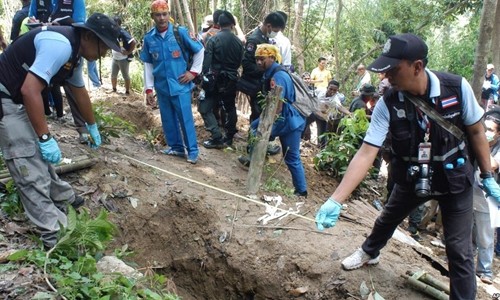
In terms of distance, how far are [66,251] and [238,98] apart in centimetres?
735

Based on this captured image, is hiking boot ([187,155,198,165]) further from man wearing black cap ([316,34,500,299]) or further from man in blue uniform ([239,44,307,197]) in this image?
man wearing black cap ([316,34,500,299])

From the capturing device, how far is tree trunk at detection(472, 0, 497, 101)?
20.3 feet

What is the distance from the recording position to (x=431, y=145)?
3049 millimetres

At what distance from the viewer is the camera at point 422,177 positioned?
10.0ft

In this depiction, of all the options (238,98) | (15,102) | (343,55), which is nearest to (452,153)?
(15,102)

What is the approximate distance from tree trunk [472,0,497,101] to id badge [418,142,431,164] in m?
4.16

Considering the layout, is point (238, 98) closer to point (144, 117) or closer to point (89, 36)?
point (144, 117)

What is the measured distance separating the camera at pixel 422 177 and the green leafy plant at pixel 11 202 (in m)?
3.28

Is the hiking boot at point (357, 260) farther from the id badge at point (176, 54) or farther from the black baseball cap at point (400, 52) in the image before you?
the id badge at point (176, 54)

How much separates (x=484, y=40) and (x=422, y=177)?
14.1ft

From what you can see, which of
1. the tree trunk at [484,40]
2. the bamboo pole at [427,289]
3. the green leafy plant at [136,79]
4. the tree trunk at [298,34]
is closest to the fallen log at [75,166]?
the bamboo pole at [427,289]

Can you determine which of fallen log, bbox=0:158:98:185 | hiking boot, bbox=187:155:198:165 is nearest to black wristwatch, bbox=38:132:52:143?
fallen log, bbox=0:158:98:185

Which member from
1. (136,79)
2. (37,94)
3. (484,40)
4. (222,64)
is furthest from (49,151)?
(136,79)

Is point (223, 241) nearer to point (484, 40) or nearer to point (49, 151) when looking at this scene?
point (49, 151)
